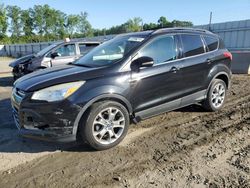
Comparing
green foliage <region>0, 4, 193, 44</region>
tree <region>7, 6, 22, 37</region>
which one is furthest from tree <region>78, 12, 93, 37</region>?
tree <region>7, 6, 22, 37</region>

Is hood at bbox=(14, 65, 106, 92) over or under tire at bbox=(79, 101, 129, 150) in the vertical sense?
over

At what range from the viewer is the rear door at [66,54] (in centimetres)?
1120

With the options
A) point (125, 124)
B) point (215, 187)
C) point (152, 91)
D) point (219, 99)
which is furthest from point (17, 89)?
point (219, 99)

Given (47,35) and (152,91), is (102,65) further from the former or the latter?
(47,35)

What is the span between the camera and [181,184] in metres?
3.46

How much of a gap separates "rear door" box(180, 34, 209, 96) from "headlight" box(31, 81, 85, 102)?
2228mm

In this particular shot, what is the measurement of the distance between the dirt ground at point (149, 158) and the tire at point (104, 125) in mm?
162

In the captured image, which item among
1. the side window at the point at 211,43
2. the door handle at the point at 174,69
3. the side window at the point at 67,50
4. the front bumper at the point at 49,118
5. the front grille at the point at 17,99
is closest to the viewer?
the front bumper at the point at 49,118

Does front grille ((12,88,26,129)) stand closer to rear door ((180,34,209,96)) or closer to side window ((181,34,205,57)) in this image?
rear door ((180,34,209,96))

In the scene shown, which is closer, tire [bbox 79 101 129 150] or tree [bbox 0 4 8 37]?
tire [bbox 79 101 129 150]

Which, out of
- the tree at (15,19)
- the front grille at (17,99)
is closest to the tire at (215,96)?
the front grille at (17,99)

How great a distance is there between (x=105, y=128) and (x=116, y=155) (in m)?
0.46

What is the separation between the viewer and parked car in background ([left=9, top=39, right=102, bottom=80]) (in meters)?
11.0

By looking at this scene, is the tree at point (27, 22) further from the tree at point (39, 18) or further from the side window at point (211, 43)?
the side window at point (211, 43)
